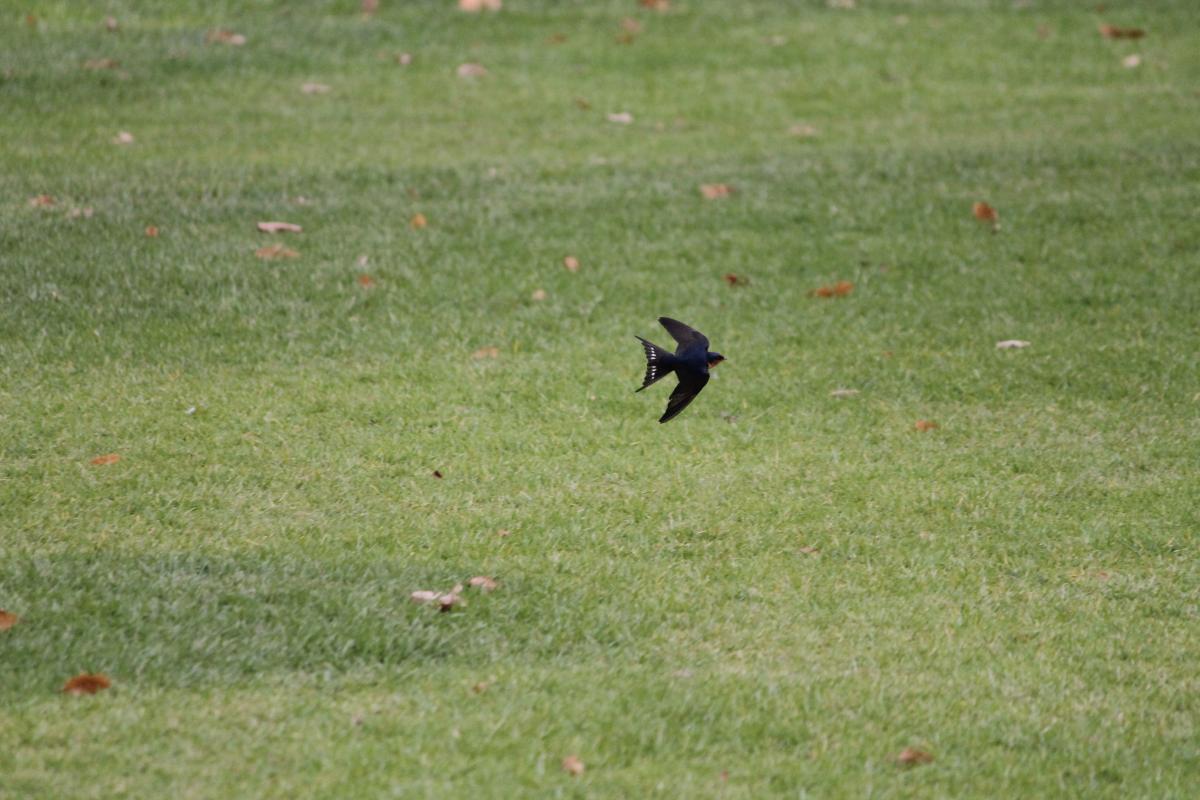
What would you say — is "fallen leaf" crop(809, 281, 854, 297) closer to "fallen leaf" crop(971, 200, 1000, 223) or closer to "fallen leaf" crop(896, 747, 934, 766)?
"fallen leaf" crop(971, 200, 1000, 223)

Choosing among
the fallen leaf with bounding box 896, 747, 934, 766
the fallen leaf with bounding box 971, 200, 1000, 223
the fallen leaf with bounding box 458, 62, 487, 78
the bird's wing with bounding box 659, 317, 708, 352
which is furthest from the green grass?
the bird's wing with bounding box 659, 317, 708, 352

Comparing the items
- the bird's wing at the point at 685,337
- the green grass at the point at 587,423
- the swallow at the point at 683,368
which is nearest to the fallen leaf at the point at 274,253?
the green grass at the point at 587,423

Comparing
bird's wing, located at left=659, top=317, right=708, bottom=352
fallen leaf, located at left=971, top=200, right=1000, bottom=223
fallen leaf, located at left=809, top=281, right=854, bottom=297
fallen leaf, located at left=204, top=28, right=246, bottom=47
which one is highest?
fallen leaf, located at left=204, top=28, right=246, bottom=47

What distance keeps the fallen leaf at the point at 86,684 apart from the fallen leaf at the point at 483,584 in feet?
4.04

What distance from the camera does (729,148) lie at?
1060 cm

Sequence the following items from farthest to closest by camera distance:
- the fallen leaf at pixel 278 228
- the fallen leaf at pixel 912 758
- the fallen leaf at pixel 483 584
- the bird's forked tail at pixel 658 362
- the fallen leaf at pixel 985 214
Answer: the fallen leaf at pixel 985 214
the fallen leaf at pixel 278 228
the bird's forked tail at pixel 658 362
the fallen leaf at pixel 483 584
the fallen leaf at pixel 912 758

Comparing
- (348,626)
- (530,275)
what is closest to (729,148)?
(530,275)

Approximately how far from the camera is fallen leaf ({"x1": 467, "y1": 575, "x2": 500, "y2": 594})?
482 centimetres

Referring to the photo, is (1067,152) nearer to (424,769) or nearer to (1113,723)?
(1113,723)

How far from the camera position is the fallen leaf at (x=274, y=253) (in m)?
8.16

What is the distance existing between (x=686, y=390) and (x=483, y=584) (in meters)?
0.97

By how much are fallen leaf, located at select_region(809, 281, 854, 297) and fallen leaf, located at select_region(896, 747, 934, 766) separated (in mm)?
4434

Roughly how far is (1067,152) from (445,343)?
554 cm

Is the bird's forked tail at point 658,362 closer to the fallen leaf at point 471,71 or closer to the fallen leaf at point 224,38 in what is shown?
the fallen leaf at point 471,71
